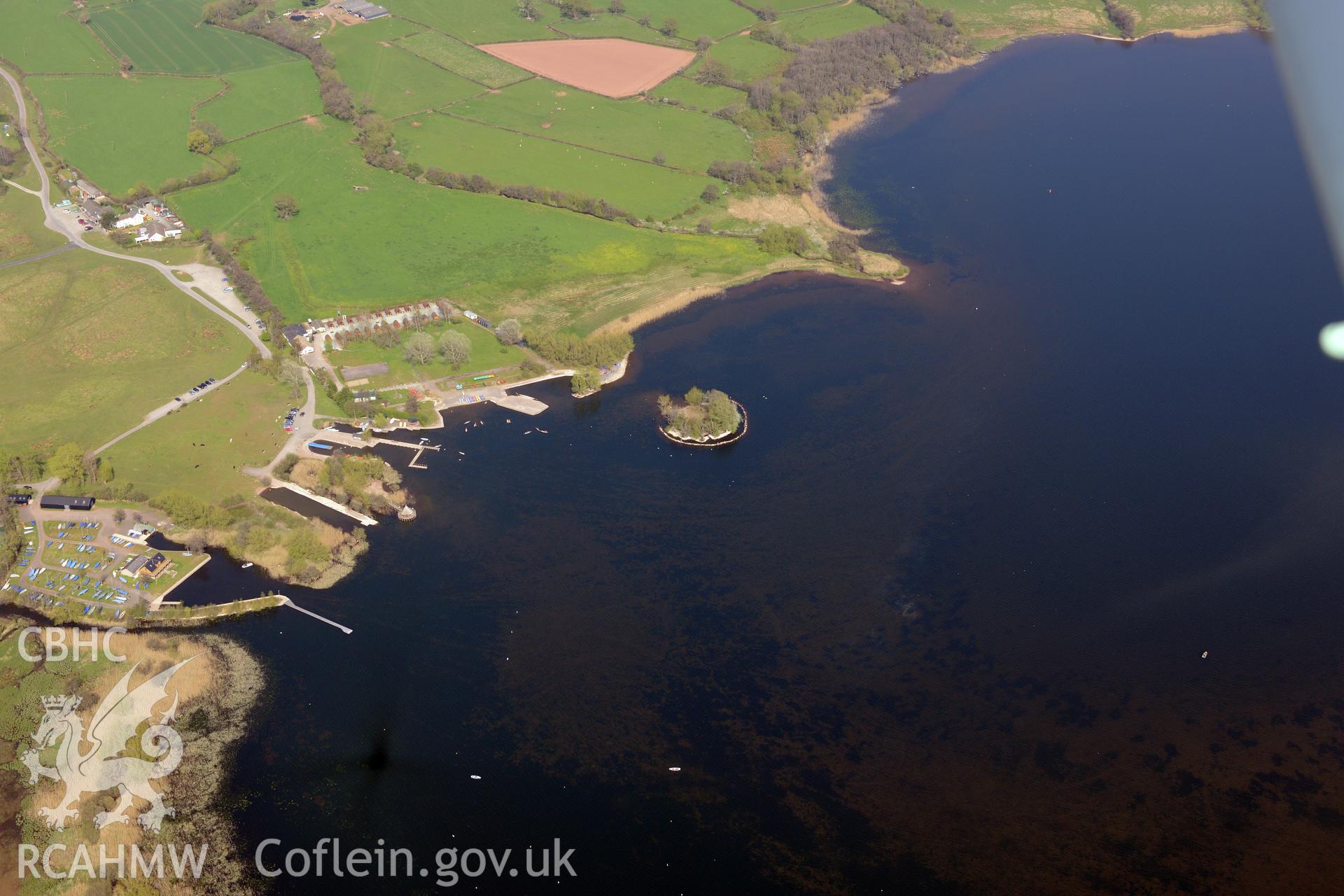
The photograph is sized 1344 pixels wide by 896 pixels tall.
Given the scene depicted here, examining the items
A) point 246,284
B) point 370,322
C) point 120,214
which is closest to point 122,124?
point 120,214

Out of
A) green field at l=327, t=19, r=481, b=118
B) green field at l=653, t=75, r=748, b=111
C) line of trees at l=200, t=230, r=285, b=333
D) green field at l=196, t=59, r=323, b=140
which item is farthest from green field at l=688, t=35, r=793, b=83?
line of trees at l=200, t=230, r=285, b=333

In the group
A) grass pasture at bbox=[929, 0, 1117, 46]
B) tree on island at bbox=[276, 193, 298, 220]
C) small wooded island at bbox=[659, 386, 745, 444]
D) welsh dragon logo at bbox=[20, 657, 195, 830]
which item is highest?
grass pasture at bbox=[929, 0, 1117, 46]

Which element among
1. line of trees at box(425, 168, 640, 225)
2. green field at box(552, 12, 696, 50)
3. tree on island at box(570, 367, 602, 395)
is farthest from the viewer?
green field at box(552, 12, 696, 50)

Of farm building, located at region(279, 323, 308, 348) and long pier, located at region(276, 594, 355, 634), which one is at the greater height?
farm building, located at region(279, 323, 308, 348)

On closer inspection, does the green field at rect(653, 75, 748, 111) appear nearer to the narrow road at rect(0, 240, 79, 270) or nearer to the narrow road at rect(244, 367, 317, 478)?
the narrow road at rect(244, 367, 317, 478)

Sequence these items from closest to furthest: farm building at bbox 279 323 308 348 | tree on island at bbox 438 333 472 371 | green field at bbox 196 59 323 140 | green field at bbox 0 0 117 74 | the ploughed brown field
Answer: tree on island at bbox 438 333 472 371
farm building at bbox 279 323 308 348
green field at bbox 196 59 323 140
the ploughed brown field
green field at bbox 0 0 117 74

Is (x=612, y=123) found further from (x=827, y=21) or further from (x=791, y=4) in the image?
(x=791, y=4)

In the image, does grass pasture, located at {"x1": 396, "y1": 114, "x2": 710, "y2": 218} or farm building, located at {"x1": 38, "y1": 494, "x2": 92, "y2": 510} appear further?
grass pasture, located at {"x1": 396, "y1": 114, "x2": 710, "y2": 218}

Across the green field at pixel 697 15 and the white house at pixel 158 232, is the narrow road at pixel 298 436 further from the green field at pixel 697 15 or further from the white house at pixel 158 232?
the green field at pixel 697 15
